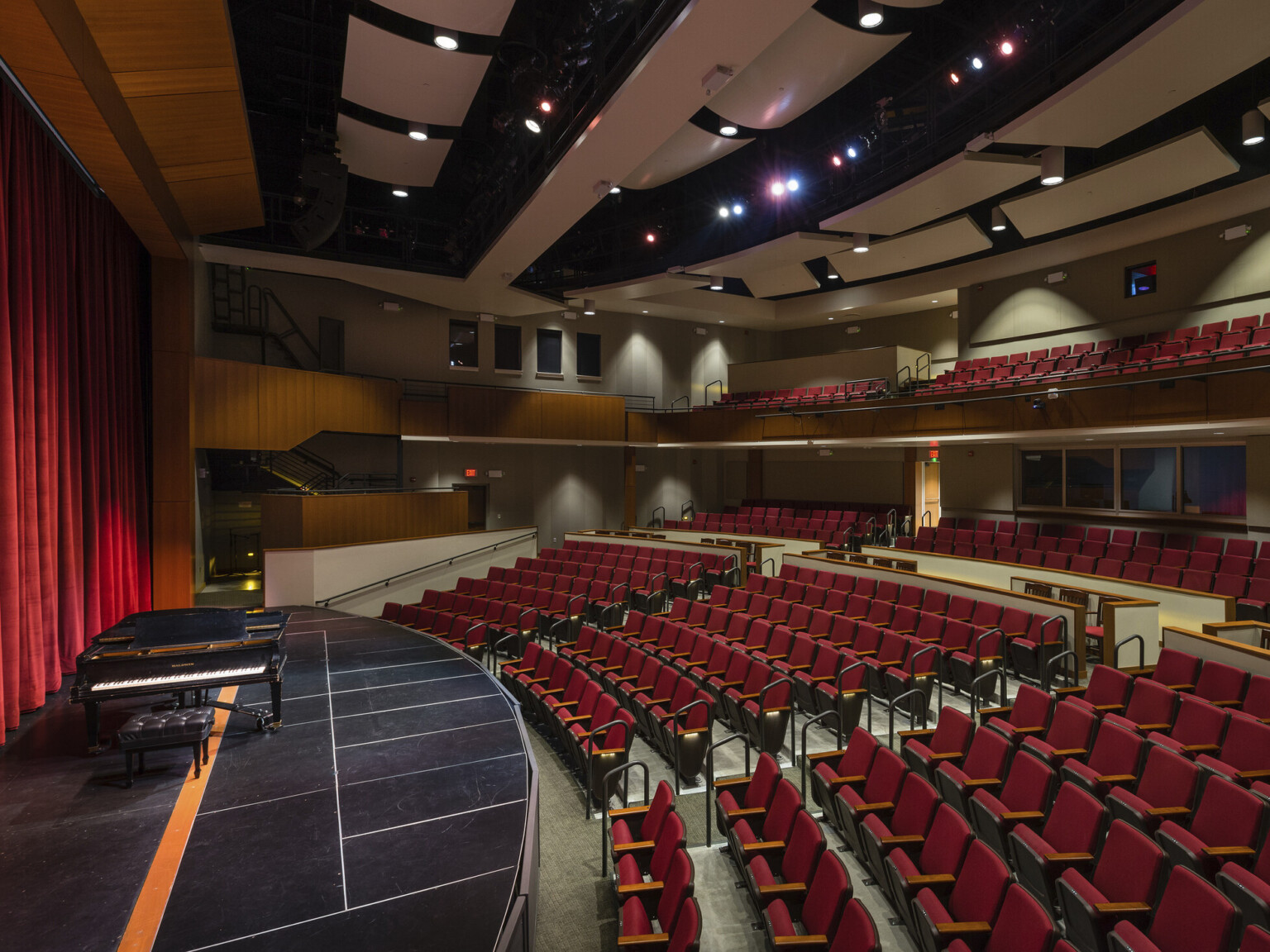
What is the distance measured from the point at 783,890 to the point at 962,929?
62 centimetres

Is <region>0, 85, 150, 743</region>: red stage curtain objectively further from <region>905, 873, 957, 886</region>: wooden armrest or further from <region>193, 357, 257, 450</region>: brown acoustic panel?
<region>905, 873, 957, 886</region>: wooden armrest

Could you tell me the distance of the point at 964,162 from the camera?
7.04 m

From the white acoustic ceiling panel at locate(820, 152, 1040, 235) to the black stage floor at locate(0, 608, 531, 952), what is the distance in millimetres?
7437

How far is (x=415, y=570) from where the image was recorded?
9.48m

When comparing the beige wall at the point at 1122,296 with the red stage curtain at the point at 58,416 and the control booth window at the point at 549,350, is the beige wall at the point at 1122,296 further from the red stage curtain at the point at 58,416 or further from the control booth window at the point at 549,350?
the red stage curtain at the point at 58,416

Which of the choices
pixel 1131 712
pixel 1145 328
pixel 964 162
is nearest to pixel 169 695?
pixel 1131 712

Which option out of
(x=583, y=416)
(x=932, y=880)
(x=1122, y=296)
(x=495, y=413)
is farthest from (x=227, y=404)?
(x=1122, y=296)

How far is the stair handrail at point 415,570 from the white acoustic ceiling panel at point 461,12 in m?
6.59

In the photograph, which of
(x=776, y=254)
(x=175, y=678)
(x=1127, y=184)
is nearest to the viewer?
(x=175, y=678)

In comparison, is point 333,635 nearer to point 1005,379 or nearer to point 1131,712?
point 1131,712

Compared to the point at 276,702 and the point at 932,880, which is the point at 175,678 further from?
the point at 932,880

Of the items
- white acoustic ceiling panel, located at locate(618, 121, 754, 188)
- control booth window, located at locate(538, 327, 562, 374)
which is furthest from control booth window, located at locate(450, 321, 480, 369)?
white acoustic ceiling panel, located at locate(618, 121, 754, 188)

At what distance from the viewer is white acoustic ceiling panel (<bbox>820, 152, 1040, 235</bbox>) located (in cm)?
718

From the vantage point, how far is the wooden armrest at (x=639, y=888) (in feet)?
8.39
